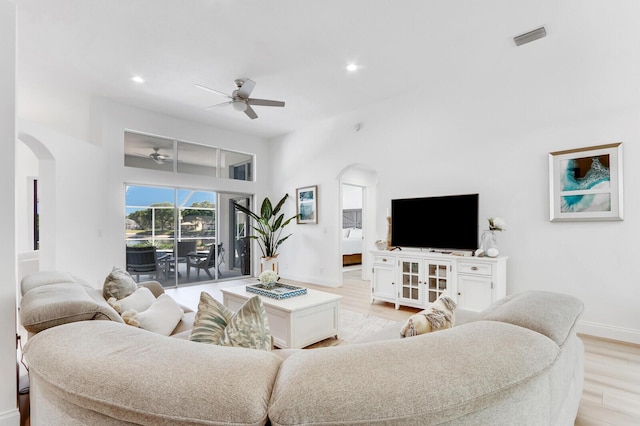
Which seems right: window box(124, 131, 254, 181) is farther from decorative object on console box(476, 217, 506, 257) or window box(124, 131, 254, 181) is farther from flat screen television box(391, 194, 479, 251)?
decorative object on console box(476, 217, 506, 257)

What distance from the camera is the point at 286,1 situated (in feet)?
8.89

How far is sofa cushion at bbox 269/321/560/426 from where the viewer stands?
66cm

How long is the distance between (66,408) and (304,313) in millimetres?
2030

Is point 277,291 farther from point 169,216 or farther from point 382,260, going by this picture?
point 169,216

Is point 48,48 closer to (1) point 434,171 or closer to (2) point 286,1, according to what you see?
(2) point 286,1

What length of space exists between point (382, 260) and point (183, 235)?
371 centimetres

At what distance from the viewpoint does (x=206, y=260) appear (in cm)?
609

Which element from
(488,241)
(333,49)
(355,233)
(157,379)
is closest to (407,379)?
(157,379)

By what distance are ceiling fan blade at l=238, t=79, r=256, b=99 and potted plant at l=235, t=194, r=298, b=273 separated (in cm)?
281

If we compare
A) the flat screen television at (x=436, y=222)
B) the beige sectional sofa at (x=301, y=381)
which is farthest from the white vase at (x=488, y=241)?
the beige sectional sofa at (x=301, y=381)

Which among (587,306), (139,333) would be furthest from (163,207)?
(587,306)

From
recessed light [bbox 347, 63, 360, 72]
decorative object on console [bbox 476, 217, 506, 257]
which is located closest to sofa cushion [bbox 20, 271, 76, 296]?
recessed light [bbox 347, 63, 360, 72]

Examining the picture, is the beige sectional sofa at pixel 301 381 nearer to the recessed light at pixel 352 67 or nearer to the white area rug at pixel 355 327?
the white area rug at pixel 355 327

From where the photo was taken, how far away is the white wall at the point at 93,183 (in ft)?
13.7
